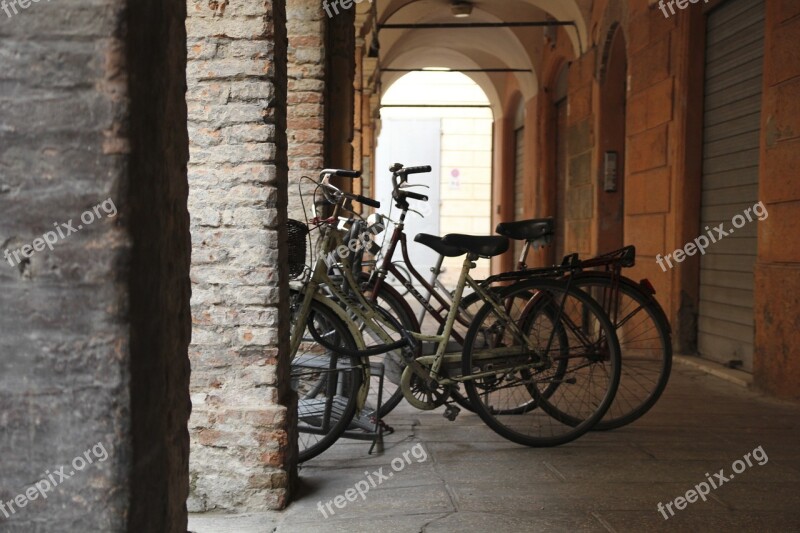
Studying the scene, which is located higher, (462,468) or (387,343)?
(387,343)

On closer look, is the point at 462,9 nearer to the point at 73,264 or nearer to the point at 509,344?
the point at 509,344

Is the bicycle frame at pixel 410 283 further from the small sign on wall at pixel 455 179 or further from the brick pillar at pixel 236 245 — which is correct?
the small sign on wall at pixel 455 179

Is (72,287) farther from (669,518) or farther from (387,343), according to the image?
(387,343)

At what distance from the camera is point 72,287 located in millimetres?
1436

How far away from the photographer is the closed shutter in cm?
652

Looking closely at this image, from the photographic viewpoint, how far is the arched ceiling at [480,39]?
13312 mm

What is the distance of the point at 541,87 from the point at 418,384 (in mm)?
10805

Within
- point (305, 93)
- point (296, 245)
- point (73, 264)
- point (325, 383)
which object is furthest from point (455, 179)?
point (73, 264)

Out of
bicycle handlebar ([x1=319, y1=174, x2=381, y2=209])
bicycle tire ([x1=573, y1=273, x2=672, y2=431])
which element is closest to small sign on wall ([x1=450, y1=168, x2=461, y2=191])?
bicycle tire ([x1=573, y1=273, x2=672, y2=431])

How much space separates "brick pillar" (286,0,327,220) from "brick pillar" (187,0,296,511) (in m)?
2.45

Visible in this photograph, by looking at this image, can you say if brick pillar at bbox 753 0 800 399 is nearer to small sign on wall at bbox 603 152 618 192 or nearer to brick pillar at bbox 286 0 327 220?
brick pillar at bbox 286 0 327 220

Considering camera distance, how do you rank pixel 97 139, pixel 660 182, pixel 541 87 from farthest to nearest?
pixel 541 87
pixel 660 182
pixel 97 139

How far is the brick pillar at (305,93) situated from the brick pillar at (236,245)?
2.45 metres

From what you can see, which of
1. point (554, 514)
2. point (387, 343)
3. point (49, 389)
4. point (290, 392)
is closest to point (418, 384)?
point (387, 343)
